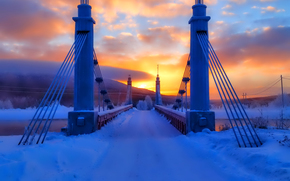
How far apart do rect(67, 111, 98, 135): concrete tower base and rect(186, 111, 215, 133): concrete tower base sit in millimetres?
4496

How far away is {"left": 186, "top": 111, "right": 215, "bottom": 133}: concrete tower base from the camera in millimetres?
10953

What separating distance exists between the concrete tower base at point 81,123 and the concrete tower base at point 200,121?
4.50 m

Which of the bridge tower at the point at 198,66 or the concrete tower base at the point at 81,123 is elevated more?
the bridge tower at the point at 198,66

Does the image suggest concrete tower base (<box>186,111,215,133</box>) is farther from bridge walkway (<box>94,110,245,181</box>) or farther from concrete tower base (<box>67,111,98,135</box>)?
concrete tower base (<box>67,111,98,135</box>)

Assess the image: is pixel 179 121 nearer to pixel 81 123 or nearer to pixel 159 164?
pixel 81 123

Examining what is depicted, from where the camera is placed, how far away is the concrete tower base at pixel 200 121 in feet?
35.9

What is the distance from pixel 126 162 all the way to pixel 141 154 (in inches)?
41.9

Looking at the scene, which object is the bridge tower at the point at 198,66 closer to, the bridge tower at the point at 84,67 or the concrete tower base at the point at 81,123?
the concrete tower base at the point at 81,123

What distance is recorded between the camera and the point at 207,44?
37.7ft

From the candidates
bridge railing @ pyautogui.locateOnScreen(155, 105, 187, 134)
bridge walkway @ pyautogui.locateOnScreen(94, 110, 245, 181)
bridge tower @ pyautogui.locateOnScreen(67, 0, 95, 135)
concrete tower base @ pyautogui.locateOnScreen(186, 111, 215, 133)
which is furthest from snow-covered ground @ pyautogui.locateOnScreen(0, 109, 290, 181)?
bridge railing @ pyautogui.locateOnScreen(155, 105, 187, 134)

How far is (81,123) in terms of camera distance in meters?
11.0

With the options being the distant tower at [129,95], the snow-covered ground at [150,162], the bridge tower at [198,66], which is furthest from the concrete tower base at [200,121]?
the distant tower at [129,95]

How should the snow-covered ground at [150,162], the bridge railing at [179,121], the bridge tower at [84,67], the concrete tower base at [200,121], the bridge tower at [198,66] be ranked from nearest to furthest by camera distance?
the snow-covered ground at [150,162] → the concrete tower base at [200,121] → the bridge tower at [198,66] → the bridge tower at [84,67] → the bridge railing at [179,121]

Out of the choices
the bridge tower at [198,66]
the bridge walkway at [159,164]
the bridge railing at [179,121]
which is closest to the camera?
the bridge walkway at [159,164]
